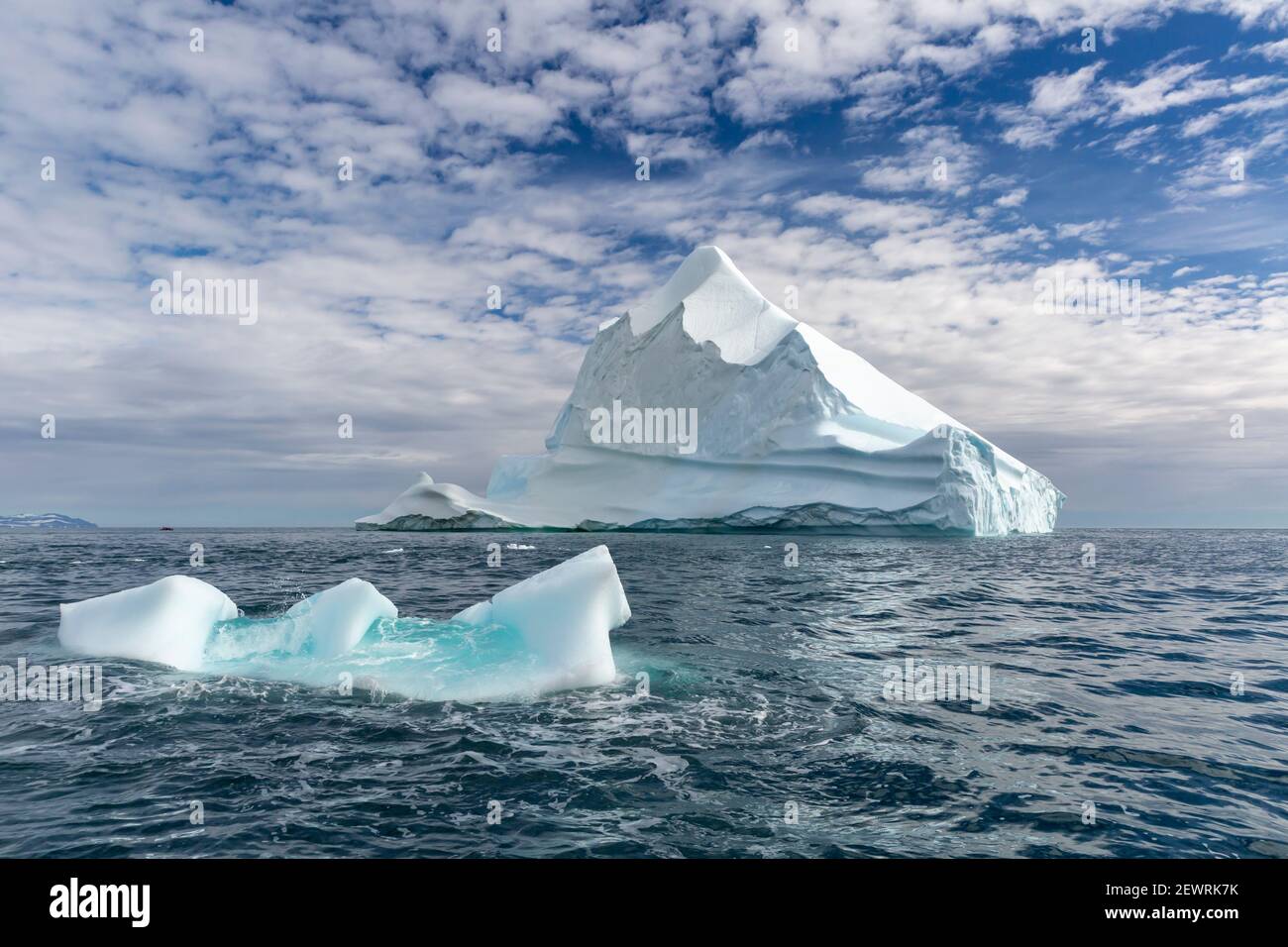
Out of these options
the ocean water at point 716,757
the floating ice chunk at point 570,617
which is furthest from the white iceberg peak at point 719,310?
the floating ice chunk at point 570,617

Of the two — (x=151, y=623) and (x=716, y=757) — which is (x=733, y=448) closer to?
(x=151, y=623)

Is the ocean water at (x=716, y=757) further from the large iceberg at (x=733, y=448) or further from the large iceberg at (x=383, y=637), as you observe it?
the large iceberg at (x=733, y=448)

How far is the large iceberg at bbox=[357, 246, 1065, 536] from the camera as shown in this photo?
124 feet

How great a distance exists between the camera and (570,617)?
8.41 meters

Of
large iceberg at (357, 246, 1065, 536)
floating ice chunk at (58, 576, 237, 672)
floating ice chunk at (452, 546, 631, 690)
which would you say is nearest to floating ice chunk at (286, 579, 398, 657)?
floating ice chunk at (58, 576, 237, 672)

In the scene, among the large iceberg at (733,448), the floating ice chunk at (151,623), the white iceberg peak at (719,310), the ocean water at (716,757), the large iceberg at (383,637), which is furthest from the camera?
the white iceberg peak at (719,310)

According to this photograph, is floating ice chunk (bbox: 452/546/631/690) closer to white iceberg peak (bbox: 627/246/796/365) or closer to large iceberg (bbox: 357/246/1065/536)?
large iceberg (bbox: 357/246/1065/536)

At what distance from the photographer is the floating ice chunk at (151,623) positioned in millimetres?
9008

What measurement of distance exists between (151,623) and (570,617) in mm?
5580

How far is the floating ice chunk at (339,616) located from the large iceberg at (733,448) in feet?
103

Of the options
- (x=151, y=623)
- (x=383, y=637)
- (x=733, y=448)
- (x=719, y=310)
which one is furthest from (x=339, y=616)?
(x=719, y=310)

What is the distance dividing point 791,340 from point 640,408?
1144 centimetres

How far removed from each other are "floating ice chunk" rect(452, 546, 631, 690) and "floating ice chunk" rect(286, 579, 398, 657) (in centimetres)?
170
